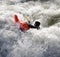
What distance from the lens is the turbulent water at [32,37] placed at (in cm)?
384

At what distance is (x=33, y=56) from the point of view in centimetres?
374

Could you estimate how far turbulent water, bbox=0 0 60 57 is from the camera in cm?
384

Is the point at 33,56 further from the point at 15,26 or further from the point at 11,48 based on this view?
the point at 15,26

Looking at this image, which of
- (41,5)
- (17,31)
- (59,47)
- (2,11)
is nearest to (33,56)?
(59,47)

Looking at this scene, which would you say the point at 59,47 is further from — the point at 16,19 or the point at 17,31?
the point at 16,19

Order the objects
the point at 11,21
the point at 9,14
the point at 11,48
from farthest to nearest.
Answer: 1. the point at 9,14
2. the point at 11,21
3. the point at 11,48

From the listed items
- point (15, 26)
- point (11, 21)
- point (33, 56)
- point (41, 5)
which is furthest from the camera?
point (41, 5)

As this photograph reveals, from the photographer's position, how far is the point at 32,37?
4270mm

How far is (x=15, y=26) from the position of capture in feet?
15.6

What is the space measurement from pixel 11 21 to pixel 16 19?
26cm

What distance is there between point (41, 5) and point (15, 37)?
2.61 metres

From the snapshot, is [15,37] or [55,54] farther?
[15,37]

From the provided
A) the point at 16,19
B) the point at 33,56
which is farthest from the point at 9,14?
the point at 33,56

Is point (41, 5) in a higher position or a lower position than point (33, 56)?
lower
